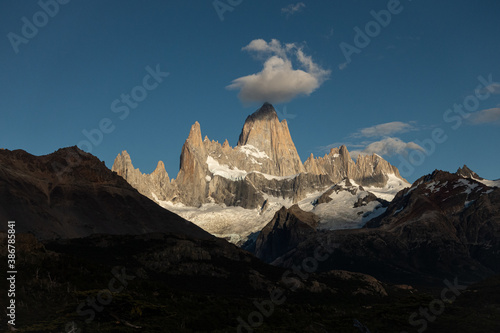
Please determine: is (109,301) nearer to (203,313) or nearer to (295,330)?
(203,313)

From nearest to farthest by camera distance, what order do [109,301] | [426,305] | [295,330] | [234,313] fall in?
[109,301] → [295,330] → [234,313] → [426,305]

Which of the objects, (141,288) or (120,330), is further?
(141,288)

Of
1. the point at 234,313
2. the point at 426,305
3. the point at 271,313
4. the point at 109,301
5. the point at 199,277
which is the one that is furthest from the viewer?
the point at 199,277

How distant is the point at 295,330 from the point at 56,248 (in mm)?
141092

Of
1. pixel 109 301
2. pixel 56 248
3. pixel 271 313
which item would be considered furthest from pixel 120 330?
pixel 56 248

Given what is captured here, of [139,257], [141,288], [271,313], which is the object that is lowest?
[271,313]

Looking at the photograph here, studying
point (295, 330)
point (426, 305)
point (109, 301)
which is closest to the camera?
point (109, 301)

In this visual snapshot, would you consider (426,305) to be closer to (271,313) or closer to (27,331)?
(271,313)

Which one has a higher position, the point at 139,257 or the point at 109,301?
the point at 139,257

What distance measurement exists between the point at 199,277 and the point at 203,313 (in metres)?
109

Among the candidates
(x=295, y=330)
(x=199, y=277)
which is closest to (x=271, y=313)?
(x=295, y=330)

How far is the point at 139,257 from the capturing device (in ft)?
646

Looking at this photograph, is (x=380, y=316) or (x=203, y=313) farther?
(x=380, y=316)

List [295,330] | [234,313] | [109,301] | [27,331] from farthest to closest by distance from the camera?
[234,313] < [295,330] < [109,301] < [27,331]
